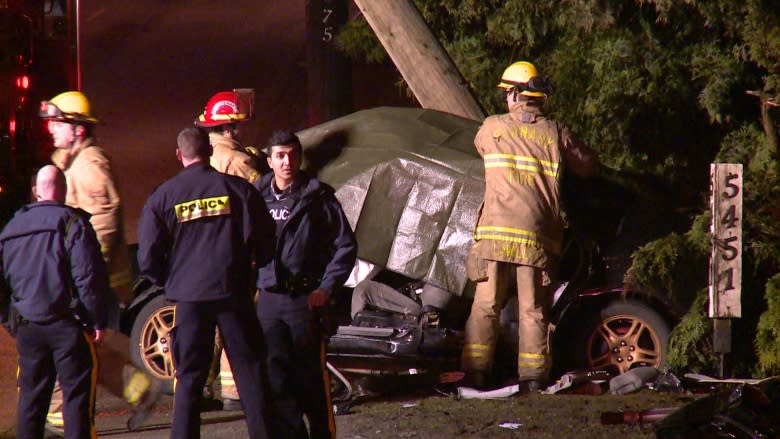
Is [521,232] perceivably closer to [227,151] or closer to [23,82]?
[227,151]

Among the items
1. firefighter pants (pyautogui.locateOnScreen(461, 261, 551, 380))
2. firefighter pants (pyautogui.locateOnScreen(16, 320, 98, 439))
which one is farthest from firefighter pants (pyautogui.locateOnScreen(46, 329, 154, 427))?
firefighter pants (pyautogui.locateOnScreen(461, 261, 551, 380))

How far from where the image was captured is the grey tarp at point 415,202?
26.6ft

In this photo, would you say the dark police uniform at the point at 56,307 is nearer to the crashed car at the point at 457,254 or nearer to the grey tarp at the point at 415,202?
the crashed car at the point at 457,254

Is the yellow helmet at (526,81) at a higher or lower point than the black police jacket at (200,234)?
higher

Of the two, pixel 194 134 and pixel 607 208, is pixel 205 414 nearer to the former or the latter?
pixel 194 134

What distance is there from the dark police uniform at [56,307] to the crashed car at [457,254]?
2028mm

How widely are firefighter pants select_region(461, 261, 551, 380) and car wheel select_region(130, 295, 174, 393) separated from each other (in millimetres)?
1991

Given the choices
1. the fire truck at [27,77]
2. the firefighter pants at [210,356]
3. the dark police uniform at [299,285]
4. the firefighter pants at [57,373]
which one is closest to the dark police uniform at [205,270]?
the firefighter pants at [210,356]

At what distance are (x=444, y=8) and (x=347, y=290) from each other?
312 cm

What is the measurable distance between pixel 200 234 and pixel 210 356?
0.60 m

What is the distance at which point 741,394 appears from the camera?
195 inches

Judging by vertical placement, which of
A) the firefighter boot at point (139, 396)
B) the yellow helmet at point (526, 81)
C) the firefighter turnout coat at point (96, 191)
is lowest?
the firefighter boot at point (139, 396)

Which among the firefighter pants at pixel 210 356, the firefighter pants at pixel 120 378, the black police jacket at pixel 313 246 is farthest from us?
the firefighter pants at pixel 120 378

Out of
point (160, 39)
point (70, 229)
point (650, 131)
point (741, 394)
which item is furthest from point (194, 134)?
point (160, 39)
